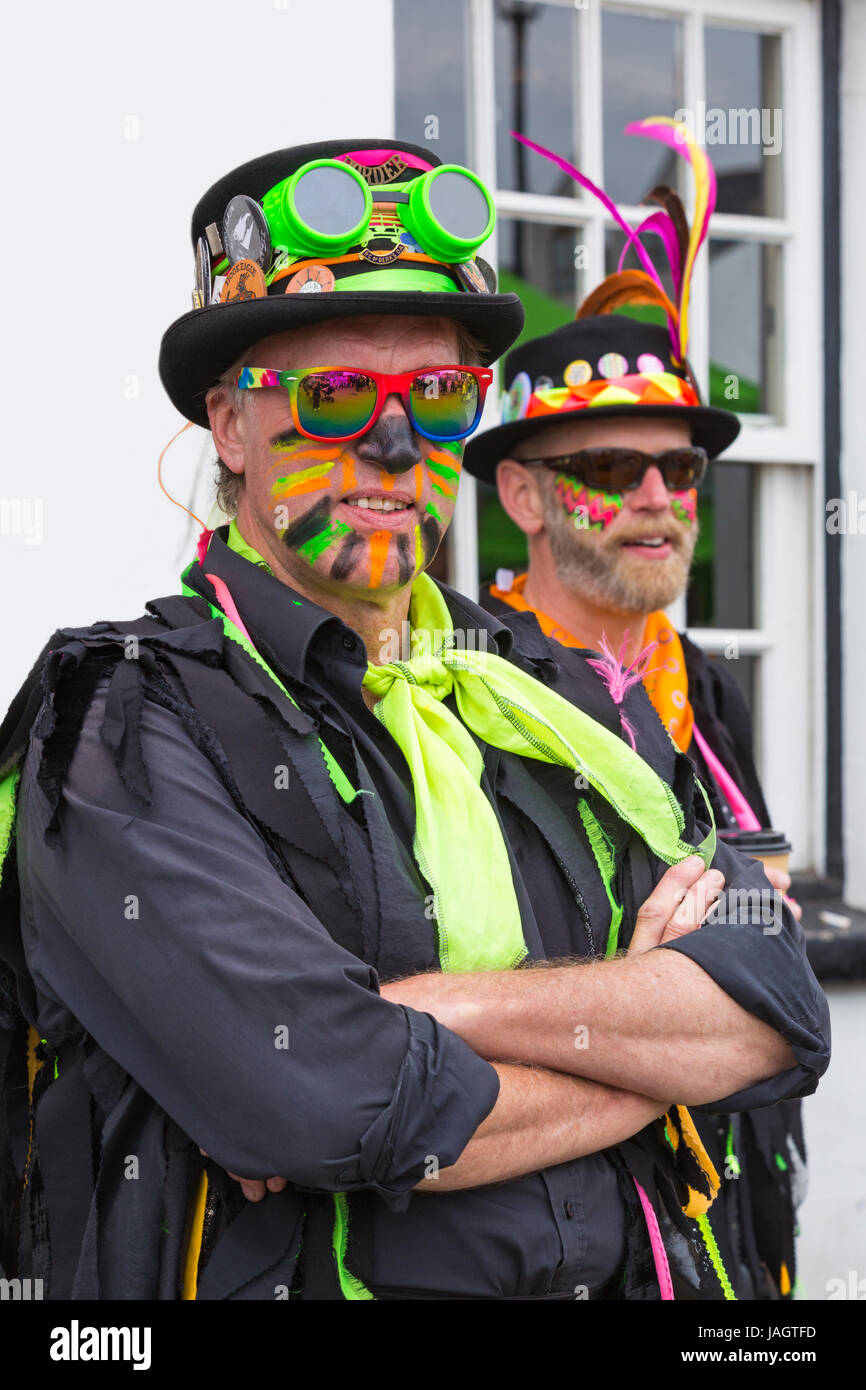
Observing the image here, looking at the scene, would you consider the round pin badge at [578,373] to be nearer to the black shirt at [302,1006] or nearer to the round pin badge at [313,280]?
the round pin badge at [313,280]

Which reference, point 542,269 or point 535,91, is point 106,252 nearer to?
point 542,269

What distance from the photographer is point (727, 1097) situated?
1708 mm

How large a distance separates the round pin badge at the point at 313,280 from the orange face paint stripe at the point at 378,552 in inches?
13.0

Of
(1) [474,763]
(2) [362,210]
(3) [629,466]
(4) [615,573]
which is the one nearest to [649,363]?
(3) [629,466]

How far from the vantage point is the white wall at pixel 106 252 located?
2910 millimetres

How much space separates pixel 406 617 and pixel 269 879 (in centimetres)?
59

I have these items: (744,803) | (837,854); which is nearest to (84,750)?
(744,803)

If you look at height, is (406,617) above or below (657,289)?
below

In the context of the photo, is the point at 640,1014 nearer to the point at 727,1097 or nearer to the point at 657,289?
the point at 727,1097

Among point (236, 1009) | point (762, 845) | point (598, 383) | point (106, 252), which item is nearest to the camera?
point (236, 1009)

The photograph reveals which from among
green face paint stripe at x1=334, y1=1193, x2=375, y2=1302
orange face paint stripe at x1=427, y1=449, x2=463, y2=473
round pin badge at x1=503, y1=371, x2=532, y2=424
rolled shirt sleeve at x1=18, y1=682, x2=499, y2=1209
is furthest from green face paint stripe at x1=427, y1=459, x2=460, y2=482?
round pin badge at x1=503, y1=371, x2=532, y2=424

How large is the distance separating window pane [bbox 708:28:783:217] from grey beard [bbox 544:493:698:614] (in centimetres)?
145

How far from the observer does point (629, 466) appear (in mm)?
3053

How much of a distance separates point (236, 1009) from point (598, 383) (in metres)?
2.05
